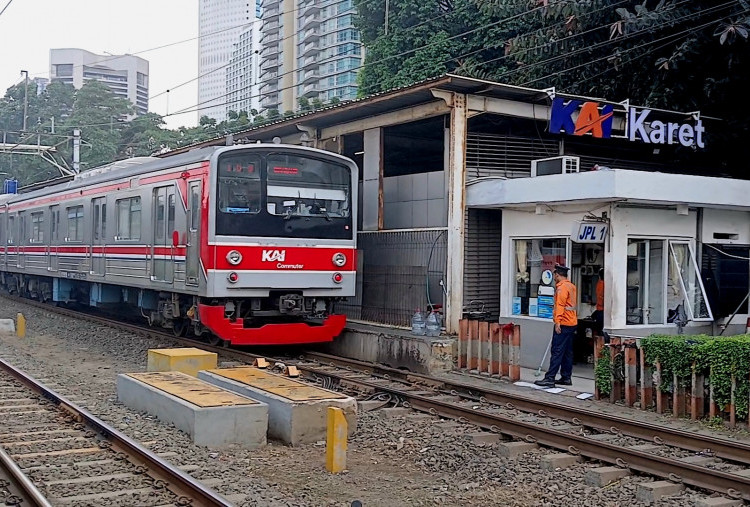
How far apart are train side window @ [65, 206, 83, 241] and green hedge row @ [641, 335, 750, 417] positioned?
1331cm

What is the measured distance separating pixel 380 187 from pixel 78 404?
7.50 m

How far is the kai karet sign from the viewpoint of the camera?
13367 mm

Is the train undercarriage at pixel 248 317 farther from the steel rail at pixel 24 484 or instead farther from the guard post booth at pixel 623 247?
the steel rail at pixel 24 484

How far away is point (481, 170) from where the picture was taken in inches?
578

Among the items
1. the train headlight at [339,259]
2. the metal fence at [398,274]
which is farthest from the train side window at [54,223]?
the train headlight at [339,259]

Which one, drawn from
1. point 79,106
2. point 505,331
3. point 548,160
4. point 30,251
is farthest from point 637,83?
point 79,106

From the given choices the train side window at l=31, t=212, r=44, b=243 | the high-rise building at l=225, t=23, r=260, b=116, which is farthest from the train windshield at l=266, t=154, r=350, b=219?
the high-rise building at l=225, t=23, r=260, b=116

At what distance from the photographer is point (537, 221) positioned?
13.3 m

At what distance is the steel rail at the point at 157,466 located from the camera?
6.07 m

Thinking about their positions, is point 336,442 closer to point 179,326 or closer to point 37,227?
point 179,326

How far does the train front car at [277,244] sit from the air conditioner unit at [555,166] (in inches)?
118

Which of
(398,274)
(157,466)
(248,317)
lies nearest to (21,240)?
(248,317)

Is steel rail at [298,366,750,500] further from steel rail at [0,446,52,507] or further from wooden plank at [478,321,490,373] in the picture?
steel rail at [0,446,52,507]

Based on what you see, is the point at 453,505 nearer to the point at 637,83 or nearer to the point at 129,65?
the point at 637,83
